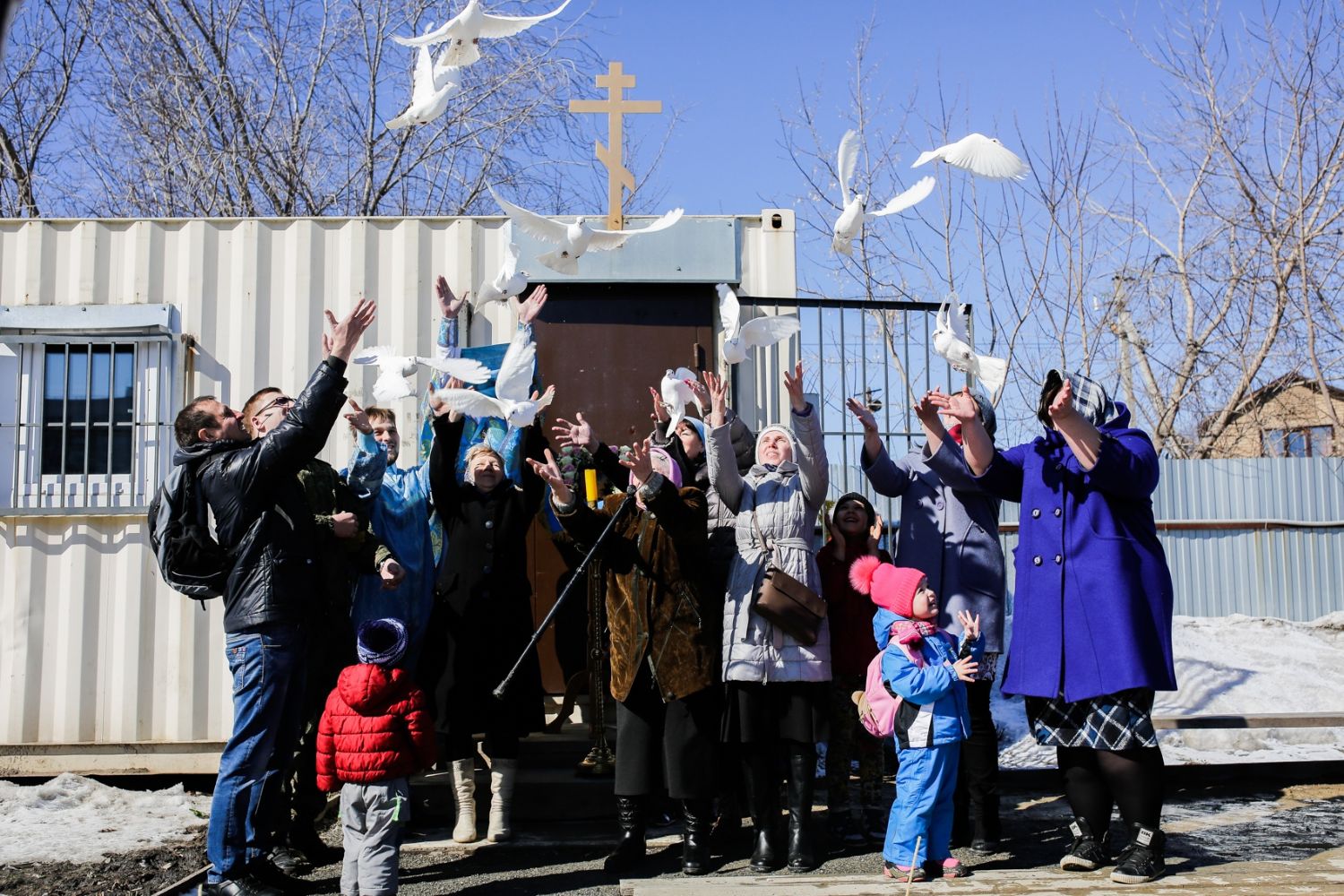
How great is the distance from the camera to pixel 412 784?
541cm

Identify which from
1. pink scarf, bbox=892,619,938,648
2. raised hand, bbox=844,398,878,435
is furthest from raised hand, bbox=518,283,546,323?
pink scarf, bbox=892,619,938,648

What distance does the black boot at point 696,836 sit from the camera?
4348 millimetres

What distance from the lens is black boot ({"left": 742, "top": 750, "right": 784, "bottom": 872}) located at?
4324 millimetres

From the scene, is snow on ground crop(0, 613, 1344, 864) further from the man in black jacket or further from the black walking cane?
the black walking cane

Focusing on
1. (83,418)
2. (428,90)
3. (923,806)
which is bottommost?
(923,806)

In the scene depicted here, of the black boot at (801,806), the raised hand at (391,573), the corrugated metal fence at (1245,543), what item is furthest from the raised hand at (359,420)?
the corrugated metal fence at (1245,543)

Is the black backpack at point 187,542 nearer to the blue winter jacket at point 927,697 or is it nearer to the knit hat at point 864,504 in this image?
the blue winter jacket at point 927,697

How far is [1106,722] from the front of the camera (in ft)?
12.7

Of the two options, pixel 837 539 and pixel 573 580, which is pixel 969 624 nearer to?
pixel 837 539

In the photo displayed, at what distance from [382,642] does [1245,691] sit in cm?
611

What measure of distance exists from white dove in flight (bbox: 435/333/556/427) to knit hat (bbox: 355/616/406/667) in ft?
3.08

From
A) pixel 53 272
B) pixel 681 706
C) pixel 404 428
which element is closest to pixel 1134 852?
pixel 681 706

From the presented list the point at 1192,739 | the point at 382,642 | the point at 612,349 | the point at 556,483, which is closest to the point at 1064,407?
the point at 556,483

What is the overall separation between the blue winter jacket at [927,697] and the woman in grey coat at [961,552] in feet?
1.28
